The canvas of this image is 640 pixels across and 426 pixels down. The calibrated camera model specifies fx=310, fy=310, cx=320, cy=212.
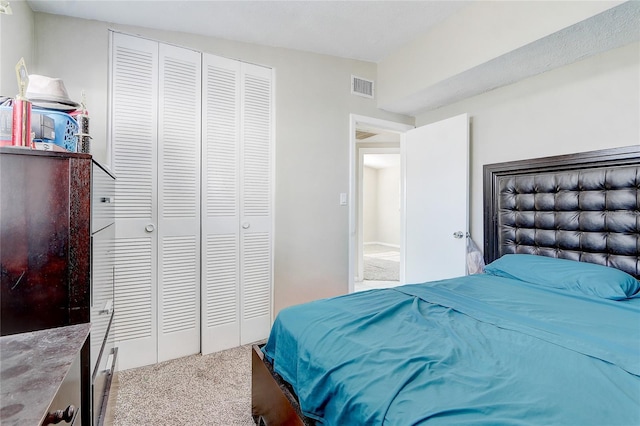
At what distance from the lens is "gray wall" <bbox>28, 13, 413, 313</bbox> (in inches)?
112

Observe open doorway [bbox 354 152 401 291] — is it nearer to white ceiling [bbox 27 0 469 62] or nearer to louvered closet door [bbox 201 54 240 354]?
louvered closet door [bbox 201 54 240 354]

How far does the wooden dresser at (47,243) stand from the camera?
0.95 meters

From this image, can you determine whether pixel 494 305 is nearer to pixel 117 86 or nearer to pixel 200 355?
pixel 200 355

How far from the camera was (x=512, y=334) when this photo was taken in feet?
4.18

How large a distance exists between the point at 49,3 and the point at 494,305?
130 inches

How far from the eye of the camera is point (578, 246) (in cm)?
215

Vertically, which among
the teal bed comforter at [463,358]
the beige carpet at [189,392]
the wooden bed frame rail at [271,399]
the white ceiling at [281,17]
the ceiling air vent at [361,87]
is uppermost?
the white ceiling at [281,17]

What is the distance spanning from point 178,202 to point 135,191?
0.99 feet

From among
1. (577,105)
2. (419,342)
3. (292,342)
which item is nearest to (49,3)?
(292,342)

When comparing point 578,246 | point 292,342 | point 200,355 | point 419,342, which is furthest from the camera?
point 200,355

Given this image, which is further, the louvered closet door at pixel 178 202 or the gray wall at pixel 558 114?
the louvered closet door at pixel 178 202

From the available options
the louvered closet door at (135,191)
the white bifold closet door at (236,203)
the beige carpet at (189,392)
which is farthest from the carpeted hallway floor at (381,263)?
the louvered closet door at (135,191)

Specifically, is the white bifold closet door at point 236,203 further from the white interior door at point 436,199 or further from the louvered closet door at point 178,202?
the white interior door at point 436,199

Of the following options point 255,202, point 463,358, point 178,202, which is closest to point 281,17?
point 255,202
